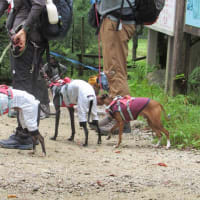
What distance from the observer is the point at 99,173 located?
4344 millimetres

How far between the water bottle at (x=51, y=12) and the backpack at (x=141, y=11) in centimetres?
147

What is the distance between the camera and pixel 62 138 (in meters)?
6.18

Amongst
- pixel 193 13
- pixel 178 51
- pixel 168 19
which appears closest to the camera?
pixel 193 13

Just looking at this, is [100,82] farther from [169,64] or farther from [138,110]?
[169,64]

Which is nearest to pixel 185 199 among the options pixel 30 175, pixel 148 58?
pixel 30 175

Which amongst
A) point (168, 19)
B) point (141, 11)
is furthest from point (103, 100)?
point (168, 19)

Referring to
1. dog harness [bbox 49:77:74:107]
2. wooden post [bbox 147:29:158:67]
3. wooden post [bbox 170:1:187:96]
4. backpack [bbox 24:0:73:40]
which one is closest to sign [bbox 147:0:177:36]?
wooden post [bbox 170:1:187:96]

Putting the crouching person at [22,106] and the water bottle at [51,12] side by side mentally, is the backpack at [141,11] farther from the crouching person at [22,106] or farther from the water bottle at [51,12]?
the crouching person at [22,106]

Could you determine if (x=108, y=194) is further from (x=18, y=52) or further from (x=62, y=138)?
(x=62, y=138)

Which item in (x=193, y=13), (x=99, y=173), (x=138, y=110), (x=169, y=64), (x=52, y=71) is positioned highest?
(x=193, y=13)

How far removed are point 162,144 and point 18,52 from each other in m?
2.34

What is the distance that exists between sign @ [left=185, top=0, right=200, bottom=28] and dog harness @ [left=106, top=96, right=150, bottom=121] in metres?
2.22

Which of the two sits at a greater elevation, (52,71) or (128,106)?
(52,71)

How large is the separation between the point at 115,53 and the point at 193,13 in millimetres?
1879
